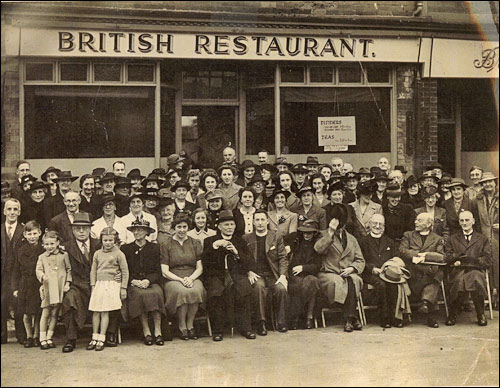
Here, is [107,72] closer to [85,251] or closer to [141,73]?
[141,73]

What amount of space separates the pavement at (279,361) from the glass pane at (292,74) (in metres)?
3.21

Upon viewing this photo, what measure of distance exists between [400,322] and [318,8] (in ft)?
11.4

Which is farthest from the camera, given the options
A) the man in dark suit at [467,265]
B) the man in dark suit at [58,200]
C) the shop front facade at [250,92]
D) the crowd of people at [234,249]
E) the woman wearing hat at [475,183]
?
the shop front facade at [250,92]

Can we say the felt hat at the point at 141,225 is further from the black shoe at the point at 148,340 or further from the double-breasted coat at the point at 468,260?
the double-breasted coat at the point at 468,260

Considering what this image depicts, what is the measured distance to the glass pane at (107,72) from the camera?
19.7 ft

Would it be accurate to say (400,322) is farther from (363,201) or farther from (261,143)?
(261,143)

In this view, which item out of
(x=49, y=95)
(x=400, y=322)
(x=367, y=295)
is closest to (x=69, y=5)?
(x=49, y=95)

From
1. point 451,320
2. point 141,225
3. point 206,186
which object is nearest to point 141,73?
point 206,186

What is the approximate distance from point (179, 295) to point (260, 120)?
9.32 feet

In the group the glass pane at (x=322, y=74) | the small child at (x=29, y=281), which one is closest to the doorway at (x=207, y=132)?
the glass pane at (x=322, y=74)

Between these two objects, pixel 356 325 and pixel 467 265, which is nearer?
pixel 356 325

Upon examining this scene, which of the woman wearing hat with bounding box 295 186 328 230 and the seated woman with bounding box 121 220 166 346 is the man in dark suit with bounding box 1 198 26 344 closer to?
the seated woman with bounding box 121 220 166 346

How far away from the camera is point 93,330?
4508 mm

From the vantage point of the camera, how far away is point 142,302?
15.4 feet
